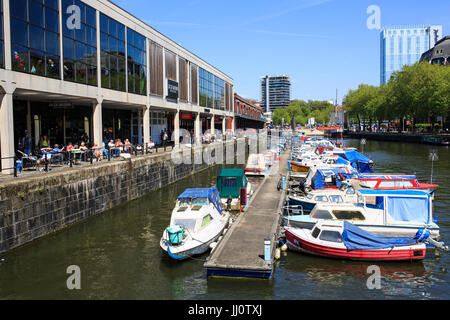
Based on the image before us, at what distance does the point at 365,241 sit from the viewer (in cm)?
1741

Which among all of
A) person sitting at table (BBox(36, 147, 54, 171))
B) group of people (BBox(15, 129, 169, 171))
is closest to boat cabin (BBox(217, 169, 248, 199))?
group of people (BBox(15, 129, 169, 171))

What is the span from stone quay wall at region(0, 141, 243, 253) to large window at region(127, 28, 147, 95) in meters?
8.64

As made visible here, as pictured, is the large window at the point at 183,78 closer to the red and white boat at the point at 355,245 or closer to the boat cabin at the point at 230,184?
the boat cabin at the point at 230,184

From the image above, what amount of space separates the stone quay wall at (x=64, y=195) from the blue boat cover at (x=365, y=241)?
14109mm

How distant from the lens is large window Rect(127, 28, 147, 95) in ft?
123

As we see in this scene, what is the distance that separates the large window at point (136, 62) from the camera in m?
37.6

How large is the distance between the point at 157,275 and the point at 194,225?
343 centimetres

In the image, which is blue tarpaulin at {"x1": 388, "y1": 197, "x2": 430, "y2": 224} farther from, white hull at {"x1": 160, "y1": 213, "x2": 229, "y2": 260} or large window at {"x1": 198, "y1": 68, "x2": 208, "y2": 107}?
large window at {"x1": 198, "y1": 68, "x2": 208, "y2": 107}

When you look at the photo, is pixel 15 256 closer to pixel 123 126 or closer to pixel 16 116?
pixel 16 116

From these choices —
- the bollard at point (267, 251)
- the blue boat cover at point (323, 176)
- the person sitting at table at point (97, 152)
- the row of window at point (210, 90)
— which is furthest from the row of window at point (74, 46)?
the row of window at point (210, 90)

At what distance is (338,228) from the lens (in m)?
18.1

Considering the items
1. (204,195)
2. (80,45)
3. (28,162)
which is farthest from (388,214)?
(80,45)
